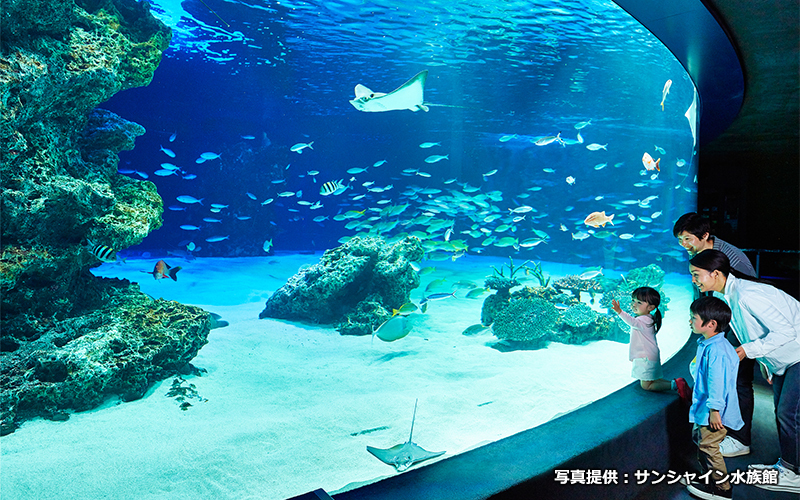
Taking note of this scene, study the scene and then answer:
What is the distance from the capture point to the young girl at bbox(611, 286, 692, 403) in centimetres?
324

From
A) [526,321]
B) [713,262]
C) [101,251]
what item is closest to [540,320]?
[526,321]

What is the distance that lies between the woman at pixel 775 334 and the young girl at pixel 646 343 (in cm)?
60

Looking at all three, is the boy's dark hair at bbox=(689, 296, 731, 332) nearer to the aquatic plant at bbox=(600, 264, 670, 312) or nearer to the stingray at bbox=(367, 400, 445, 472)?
the stingray at bbox=(367, 400, 445, 472)

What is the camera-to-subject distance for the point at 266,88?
21.4m

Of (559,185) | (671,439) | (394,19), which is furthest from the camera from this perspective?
(559,185)

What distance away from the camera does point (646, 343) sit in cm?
331

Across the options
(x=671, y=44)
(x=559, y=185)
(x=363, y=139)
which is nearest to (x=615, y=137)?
(x=559, y=185)

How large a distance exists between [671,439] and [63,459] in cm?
489

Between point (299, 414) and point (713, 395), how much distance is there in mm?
3548

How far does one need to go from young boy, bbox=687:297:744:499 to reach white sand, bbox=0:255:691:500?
147cm

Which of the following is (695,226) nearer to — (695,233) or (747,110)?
(695,233)

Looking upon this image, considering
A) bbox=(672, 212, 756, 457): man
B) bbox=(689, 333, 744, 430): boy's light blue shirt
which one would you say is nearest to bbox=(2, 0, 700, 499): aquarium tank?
bbox=(672, 212, 756, 457): man

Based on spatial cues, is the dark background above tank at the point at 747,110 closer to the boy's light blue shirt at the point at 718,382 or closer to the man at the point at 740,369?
the man at the point at 740,369

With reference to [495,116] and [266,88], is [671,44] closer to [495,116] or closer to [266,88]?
[495,116]
